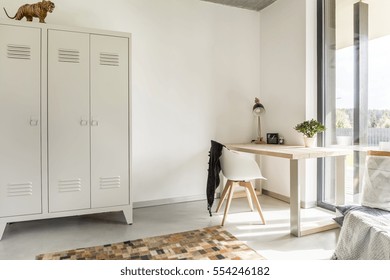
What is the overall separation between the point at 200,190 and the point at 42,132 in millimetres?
1937

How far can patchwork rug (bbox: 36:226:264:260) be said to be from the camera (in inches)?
75.8

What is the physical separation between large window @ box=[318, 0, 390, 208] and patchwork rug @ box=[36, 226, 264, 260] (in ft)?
4.97

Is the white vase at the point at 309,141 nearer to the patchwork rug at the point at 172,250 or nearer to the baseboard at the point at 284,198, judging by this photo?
the baseboard at the point at 284,198

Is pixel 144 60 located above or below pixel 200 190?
above

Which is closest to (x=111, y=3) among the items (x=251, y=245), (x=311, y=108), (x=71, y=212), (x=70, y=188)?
(x=70, y=188)

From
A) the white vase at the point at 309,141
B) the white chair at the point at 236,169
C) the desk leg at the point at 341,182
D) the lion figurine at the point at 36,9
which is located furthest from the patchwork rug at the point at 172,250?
the lion figurine at the point at 36,9

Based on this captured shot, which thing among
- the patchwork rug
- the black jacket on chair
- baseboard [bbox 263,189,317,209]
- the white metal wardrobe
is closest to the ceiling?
the white metal wardrobe

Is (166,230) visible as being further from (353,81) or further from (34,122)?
(353,81)

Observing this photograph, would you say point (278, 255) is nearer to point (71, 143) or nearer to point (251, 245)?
point (251, 245)

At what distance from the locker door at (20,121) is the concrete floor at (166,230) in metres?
0.30

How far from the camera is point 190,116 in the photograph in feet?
11.2

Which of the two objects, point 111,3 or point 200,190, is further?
point 200,190

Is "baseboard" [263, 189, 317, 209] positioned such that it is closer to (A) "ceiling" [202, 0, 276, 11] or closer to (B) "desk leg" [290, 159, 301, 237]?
(B) "desk leg" [290, 159, 301, 237]

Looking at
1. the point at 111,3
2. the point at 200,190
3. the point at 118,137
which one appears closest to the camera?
the point at 118,137
